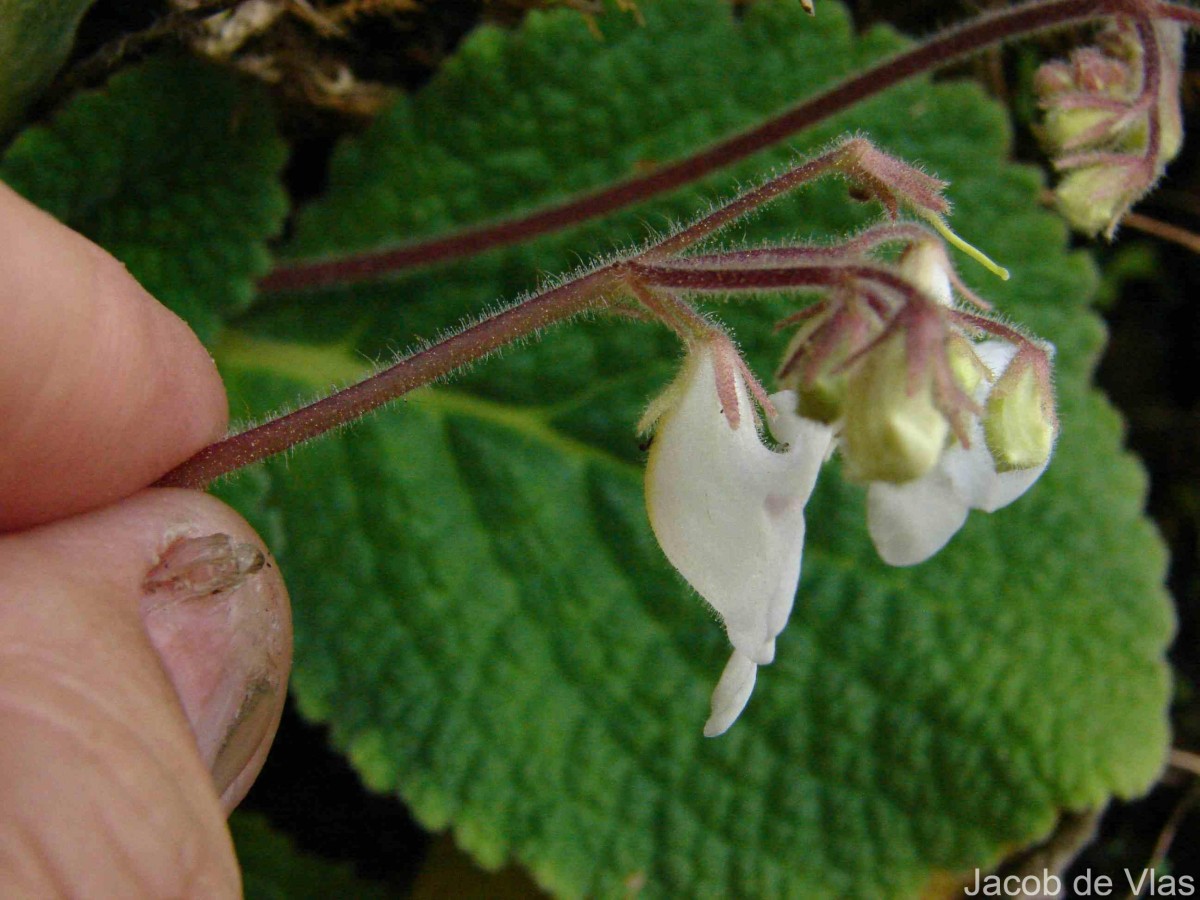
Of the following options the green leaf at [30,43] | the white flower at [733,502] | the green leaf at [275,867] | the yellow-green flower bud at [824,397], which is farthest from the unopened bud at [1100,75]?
the green leaf at [275,867]

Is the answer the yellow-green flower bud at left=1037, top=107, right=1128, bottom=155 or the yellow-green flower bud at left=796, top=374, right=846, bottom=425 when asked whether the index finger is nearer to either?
the yellow-green flower bud at left=796, top=374, right=846, bottom=425

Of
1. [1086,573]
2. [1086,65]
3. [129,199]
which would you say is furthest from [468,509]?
[1086,65]

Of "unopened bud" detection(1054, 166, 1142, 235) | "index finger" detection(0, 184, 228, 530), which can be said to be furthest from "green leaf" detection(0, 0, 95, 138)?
"unopened bud" detection(1054, 166, 1142, 235)

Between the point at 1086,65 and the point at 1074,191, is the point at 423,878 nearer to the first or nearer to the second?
the point at 1074,191

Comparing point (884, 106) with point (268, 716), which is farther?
point (884, 106)

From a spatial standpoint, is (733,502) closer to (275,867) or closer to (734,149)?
(734,149)

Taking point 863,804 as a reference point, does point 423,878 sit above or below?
below
